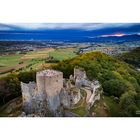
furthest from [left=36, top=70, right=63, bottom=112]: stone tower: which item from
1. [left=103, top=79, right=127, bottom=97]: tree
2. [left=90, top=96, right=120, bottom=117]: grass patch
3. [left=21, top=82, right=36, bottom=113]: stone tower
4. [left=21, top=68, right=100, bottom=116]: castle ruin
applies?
[left=103, top=79, right=127, bottom=97]: tree

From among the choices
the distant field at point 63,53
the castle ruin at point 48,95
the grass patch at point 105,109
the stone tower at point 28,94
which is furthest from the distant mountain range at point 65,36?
the grass patch at point 105,109

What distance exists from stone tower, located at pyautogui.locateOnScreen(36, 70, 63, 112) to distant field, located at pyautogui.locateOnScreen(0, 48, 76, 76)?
0.43m

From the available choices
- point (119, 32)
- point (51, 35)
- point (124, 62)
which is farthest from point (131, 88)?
point (51, 35)

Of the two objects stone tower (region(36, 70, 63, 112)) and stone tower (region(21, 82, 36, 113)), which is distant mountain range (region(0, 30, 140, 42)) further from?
stone tower (region(21, 82, 36, 113))

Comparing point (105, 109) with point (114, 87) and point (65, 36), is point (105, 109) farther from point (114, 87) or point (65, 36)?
point (65, 36)

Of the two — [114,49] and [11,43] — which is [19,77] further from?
[114,49]

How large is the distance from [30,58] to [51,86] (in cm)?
96

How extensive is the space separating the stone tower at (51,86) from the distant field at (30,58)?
430 millimetres

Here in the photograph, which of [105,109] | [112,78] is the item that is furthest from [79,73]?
[105,109]

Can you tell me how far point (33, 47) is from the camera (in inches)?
341

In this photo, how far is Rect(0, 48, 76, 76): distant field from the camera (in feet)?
27.6

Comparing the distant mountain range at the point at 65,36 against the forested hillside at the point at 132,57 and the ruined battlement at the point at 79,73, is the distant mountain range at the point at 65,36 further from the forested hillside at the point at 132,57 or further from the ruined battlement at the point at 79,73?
the ruined battlement at the point at 79,73

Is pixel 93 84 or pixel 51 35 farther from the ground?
pixel 51 35
